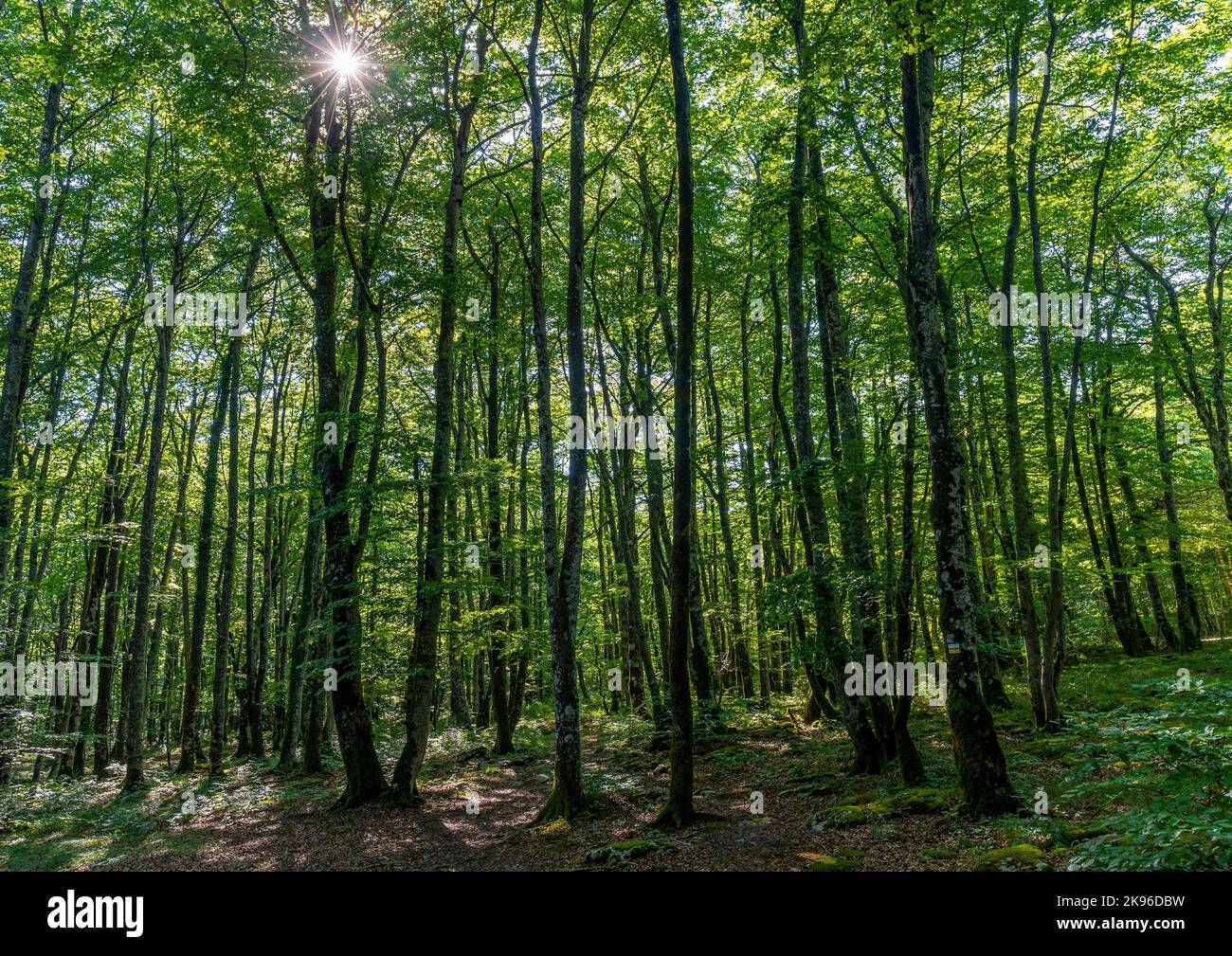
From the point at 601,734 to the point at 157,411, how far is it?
47.3 ft

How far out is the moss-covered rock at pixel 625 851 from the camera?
7605mm

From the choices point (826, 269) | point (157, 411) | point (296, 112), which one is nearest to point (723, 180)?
point (826, 269)

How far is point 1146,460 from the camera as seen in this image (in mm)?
20797

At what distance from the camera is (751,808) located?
376 inches

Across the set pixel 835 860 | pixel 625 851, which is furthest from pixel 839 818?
pixel 625 851

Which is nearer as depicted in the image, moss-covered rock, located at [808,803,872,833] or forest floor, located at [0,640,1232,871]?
forest floor, located at [0,640,1232,871]

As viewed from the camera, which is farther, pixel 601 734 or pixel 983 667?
pixel 601 734

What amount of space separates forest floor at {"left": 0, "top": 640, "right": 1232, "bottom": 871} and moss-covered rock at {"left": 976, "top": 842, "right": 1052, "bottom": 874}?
2 centimetres

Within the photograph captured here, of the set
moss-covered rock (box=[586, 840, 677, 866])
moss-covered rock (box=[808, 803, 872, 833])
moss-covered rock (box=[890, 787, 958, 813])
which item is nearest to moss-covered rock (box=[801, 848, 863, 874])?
moss-covered rock (box=[808, 803, 872, 833])

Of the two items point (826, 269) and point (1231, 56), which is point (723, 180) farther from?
point (1231, 56)

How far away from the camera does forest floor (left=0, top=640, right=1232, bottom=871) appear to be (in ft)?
15.1

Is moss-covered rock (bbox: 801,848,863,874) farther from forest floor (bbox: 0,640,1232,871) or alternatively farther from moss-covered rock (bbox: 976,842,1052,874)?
moss-covered rock (bbox: 976,842,1052,874)

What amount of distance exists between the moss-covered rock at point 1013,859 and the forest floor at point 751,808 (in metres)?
0.02

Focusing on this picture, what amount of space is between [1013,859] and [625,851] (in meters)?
4.01
